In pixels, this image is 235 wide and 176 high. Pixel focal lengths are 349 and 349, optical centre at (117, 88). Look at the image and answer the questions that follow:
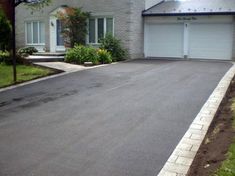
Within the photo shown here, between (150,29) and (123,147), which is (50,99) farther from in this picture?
(150,29)

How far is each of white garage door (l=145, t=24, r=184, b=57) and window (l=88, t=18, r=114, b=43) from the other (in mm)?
2719

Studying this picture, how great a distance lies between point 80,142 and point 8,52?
13.6m

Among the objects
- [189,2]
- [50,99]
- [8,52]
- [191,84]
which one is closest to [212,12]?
[189,2]

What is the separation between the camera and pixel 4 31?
17.6m

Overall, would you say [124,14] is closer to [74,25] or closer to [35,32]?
[74,25]

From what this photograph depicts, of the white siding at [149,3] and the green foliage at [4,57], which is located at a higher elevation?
the white siding at [149,3]

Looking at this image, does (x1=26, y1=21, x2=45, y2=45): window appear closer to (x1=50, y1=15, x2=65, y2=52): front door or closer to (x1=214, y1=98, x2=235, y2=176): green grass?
(x1=50, y1=15, x2=65, y2=52): front door

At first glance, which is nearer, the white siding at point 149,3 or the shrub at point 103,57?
the shrub at point 103,57

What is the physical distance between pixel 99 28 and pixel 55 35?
11.5 ft

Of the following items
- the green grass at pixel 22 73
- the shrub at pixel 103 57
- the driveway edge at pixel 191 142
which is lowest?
the driveway edge at pixel 191 142

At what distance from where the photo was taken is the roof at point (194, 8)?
21.3m

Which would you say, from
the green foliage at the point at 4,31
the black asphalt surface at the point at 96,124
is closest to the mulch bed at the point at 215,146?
the black asphalt surface at the point at 96,124

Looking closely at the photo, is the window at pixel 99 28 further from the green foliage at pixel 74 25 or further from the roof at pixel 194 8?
the roof at pixel 194 8

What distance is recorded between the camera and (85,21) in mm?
22531
